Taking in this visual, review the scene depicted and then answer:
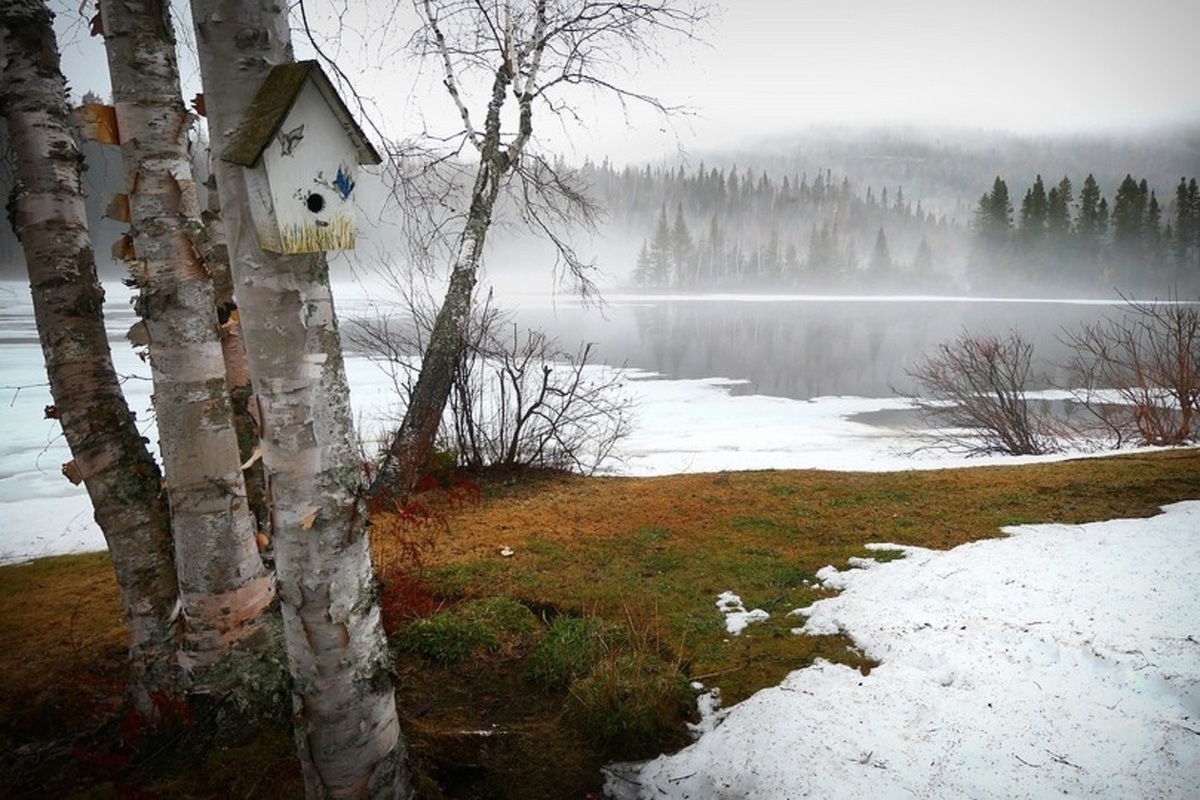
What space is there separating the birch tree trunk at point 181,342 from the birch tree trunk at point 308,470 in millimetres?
917

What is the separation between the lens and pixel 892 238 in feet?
359

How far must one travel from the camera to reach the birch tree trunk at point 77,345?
7.89 feet

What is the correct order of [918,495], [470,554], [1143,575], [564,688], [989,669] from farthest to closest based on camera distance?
[918,495]
[470,554]
[1143,575]
[564,688]
[989,669]

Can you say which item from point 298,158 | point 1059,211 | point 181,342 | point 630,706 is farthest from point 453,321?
point 1059,211

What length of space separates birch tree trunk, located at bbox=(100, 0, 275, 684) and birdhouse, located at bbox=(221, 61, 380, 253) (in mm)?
1084

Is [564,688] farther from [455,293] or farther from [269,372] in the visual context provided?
[455,293]

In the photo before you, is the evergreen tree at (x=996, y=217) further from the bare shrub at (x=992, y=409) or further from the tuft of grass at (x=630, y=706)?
the tuft of grass at (x=630, y=706)

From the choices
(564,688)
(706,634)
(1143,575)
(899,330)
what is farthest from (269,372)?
(899,330)

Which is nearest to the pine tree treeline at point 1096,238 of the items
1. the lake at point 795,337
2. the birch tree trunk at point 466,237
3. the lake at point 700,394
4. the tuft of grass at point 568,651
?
the lake at point 795,337

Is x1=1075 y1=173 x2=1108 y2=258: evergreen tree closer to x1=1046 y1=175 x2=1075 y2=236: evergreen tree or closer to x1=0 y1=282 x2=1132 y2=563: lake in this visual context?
x1=1046 y1=175 x2=1075 y2=236: evergreen tree

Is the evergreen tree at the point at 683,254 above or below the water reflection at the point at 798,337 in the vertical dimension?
above

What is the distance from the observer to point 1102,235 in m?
69.9

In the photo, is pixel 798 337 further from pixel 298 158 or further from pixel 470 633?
pixel 298 158

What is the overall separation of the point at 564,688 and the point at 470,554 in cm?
180
